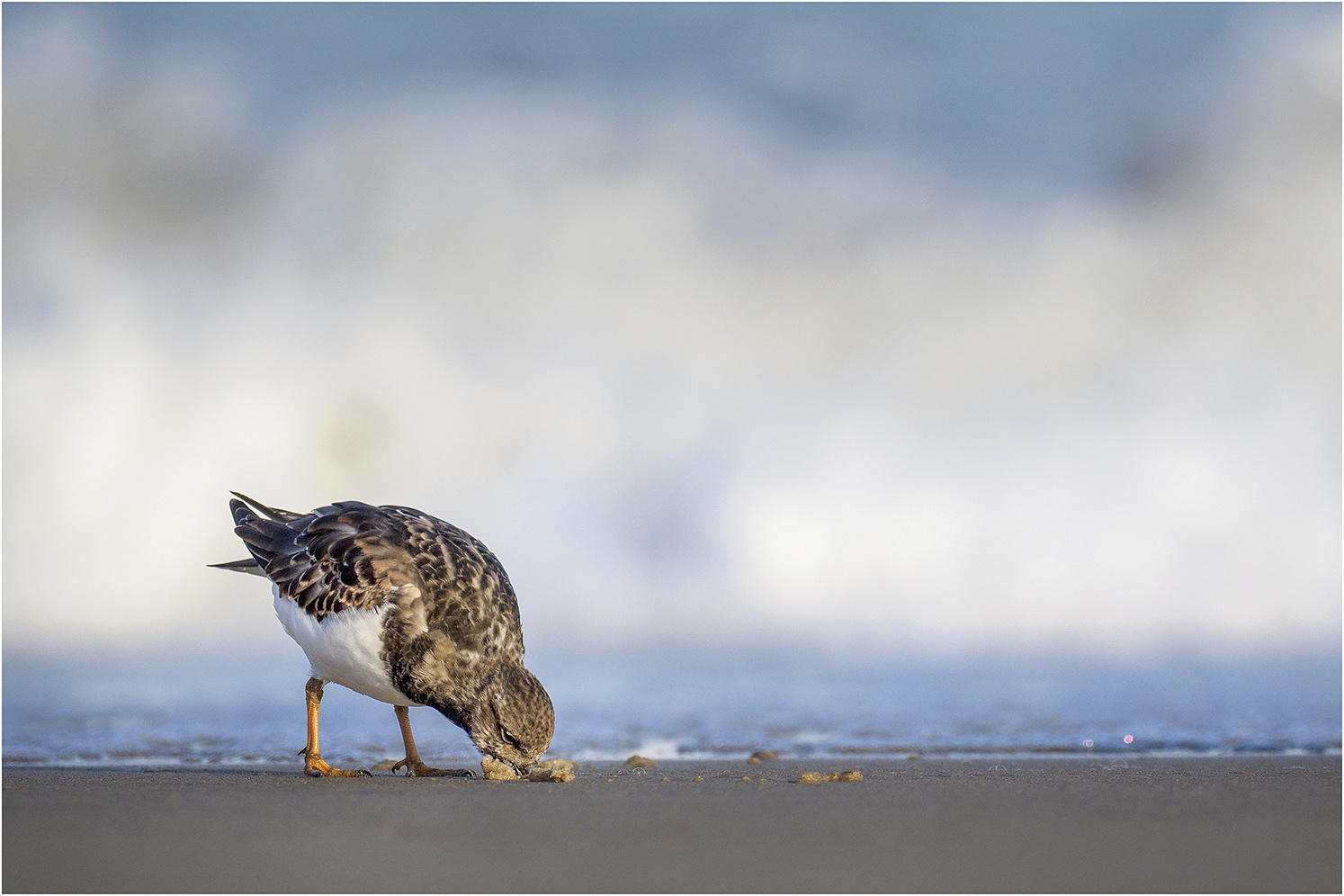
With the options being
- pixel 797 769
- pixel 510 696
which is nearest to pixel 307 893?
pixel 510 696

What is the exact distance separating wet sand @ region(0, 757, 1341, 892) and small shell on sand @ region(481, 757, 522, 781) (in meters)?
0.12

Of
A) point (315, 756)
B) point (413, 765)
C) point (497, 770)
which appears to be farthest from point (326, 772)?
point (497, 770)

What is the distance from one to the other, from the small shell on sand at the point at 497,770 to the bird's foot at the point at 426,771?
1.58ft

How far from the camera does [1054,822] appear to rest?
4.64m

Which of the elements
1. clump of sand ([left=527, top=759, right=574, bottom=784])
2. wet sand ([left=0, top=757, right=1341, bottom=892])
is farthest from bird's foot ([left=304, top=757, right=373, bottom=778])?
clump of sand ([left=527, top=759, right=574, bottom=784])

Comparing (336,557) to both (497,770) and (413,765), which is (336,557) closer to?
(413,765)

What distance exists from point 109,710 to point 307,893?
9.26 metres

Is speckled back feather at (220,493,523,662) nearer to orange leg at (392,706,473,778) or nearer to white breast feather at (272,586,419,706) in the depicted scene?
white breast feather at (272,586,419,706)

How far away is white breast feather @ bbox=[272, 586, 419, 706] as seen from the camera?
21.0 ft

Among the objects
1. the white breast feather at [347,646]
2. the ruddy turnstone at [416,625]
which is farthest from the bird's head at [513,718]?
the white breast feather at [347,646]

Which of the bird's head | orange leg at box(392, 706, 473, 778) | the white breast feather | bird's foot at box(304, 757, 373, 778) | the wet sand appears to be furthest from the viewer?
orange leg at box(392, 706, 473, 778)

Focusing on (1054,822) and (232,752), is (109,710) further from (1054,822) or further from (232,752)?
(1054,822)

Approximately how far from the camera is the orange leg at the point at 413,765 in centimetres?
699

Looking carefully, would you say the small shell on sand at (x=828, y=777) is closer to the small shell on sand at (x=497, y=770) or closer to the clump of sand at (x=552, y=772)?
the clump of sand at (x=552, y=772)
